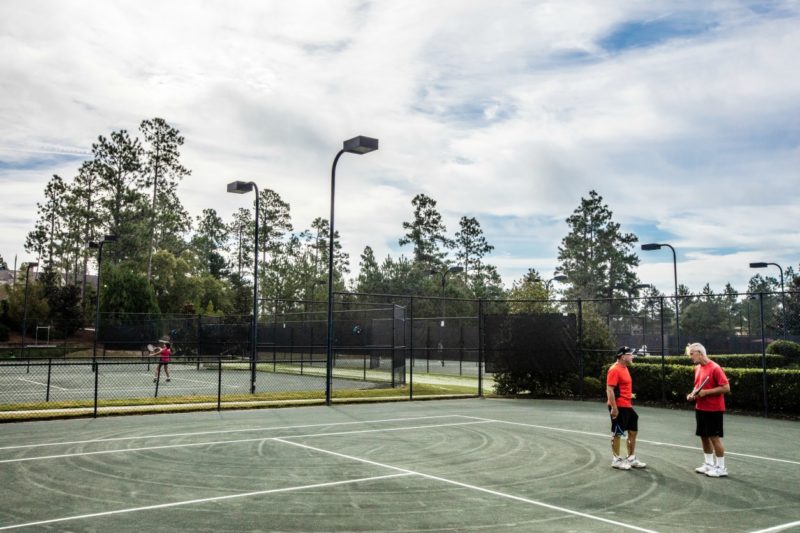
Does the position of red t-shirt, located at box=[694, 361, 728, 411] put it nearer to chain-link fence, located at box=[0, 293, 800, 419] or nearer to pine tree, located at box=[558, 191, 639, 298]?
chain-link fence, located at box=[0, 293, 800, 419]

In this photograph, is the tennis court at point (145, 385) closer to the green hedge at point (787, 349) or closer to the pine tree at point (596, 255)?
the green hedge at point (787, 349)

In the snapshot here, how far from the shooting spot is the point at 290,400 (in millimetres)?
19812

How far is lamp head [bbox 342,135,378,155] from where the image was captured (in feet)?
56.6

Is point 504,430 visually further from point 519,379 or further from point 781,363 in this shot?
point 781,363

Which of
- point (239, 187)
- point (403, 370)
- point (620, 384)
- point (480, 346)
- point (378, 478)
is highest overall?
point (239, 187)

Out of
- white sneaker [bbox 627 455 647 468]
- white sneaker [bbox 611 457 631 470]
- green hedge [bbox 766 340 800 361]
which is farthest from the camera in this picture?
green hedge [bbox 766 340 800 361]

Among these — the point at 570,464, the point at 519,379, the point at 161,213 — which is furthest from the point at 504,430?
the point at 161,213

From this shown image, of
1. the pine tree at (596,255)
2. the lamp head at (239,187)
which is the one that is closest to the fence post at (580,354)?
the lamp head at (239,187)

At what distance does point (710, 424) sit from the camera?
31.2 feet

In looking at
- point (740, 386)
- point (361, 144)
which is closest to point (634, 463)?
point (361, 144)

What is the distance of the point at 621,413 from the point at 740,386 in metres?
10.9

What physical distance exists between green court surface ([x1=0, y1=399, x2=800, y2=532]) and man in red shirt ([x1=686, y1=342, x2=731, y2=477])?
0.30 metres

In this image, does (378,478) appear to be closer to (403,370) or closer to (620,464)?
(620,464)

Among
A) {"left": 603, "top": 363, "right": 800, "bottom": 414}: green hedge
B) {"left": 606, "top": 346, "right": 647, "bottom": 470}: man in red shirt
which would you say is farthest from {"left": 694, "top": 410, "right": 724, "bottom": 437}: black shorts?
{"left": 603, "top": 363, "right": 800, "bottom": 414}: green hedge
